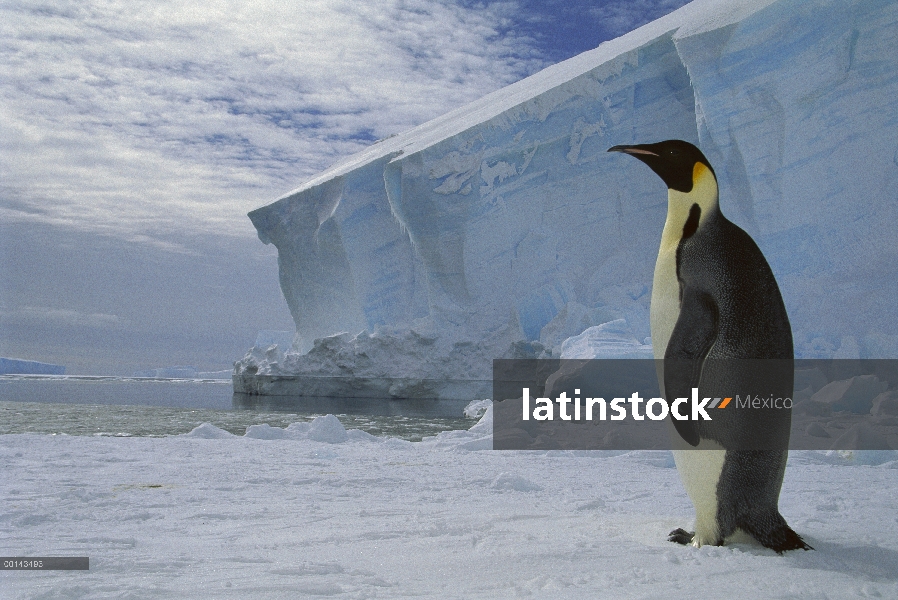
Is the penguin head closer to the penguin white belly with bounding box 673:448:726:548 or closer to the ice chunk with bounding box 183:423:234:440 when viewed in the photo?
the penguin white belly with bounding box 673:448:726:548

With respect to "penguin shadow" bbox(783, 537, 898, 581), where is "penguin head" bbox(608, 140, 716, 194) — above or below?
above

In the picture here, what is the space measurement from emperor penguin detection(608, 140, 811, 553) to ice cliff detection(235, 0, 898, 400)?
7.73m

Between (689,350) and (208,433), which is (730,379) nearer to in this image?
(689,350)

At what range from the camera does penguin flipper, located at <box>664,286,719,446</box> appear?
2.06 metres

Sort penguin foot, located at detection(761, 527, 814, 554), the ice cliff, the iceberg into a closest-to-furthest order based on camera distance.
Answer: penguin foot, located at detection(761, 527, 814, 554), the ice cliff, the iceberg

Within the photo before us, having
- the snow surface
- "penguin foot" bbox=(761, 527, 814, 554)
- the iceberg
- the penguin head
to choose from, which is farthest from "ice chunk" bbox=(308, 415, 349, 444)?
the iceberg

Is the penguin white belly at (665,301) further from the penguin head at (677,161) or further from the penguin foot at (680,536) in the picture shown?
the penguin foot at (680,536)

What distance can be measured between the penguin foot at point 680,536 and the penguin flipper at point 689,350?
0.92ft

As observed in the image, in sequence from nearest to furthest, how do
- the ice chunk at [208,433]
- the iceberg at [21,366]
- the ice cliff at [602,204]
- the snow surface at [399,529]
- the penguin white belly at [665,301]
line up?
the snow surface at [399,529]
the penguin white belly at [665,301]
the ice chunk at [208,433]
the ice cliff at [602,204]
the iceberg at [21,366]

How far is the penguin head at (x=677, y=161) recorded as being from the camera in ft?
7.59

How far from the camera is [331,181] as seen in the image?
17.7 meters

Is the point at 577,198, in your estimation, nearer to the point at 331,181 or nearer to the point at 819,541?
the point at 331,181

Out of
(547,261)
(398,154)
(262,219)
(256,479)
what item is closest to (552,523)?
(256,479)

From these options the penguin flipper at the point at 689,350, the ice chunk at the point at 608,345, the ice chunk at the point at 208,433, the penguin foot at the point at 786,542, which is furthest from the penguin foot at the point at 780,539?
the ice chunk at the point at 608,345
